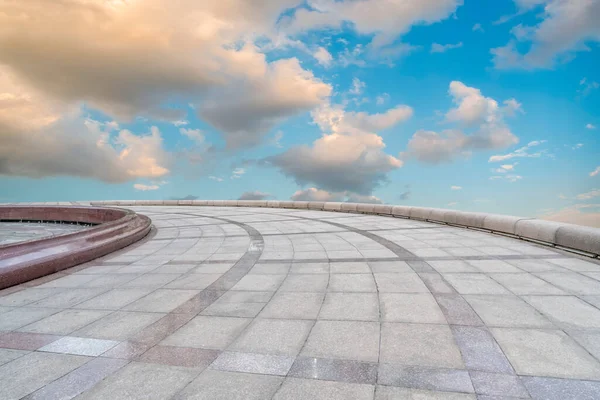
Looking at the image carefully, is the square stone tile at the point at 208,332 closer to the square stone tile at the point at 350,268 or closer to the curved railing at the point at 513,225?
the square stone tile at the point at 350,268

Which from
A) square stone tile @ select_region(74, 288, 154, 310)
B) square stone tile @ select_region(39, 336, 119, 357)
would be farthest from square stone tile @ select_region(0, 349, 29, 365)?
square stone tile @ select_region(74, 288, 154, 310)

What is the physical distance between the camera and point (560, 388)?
9.11 feet

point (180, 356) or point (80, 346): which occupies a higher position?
point (180, 356)

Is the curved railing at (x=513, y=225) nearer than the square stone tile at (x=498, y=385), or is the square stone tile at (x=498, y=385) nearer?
the square stone tile at (x=498, y=385)

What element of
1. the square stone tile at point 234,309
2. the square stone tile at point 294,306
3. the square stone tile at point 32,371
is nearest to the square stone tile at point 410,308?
the square stone tile at point 294,306

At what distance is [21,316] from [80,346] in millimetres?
1797

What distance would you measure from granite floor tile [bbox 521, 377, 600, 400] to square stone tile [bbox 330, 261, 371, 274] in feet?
10.8

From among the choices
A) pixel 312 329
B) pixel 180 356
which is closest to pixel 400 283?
pixel 312 329

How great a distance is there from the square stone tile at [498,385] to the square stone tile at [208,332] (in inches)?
99.5

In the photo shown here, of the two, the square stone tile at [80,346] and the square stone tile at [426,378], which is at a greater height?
the square stone tile at [426,378]

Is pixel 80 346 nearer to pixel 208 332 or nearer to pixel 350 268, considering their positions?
pixel 208 332

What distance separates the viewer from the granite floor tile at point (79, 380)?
9.41ft

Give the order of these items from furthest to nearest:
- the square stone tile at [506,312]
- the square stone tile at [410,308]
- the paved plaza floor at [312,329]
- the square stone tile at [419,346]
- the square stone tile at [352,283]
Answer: the square stone tile at [352,283], the square stone tile at [410,308], the square stone tile at [506,312], the square stone tile at [419,346], the paved plaza floor at [312,329]

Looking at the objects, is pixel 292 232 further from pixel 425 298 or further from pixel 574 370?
pixel 574 370
